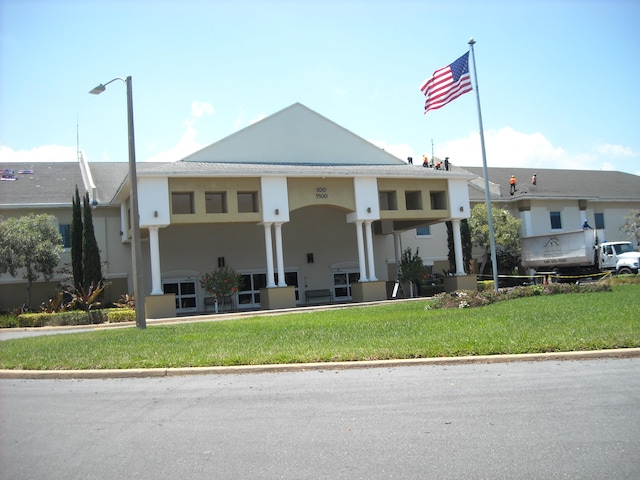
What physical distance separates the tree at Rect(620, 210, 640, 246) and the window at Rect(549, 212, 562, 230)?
4691 millimetres

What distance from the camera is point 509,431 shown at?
6.71 meters

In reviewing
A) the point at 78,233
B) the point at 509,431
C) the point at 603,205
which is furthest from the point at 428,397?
the point at 603,205

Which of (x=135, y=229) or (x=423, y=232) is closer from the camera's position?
(x=135, y=229)

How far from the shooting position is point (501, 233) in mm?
39031

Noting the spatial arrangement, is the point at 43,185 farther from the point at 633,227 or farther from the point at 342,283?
the point at 633,227

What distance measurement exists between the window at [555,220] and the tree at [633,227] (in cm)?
469

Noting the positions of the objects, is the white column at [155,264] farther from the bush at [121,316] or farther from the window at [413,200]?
the window at [413,200]

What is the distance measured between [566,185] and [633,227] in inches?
239

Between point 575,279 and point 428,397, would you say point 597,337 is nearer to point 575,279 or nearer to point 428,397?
point 428,397

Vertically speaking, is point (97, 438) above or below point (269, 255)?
below

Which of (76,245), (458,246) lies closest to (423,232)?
(458,246)

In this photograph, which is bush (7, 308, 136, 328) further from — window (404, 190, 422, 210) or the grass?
window (404, 190, 422, 210)

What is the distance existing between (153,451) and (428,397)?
3716mm

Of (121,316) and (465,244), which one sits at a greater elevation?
(465,244)
